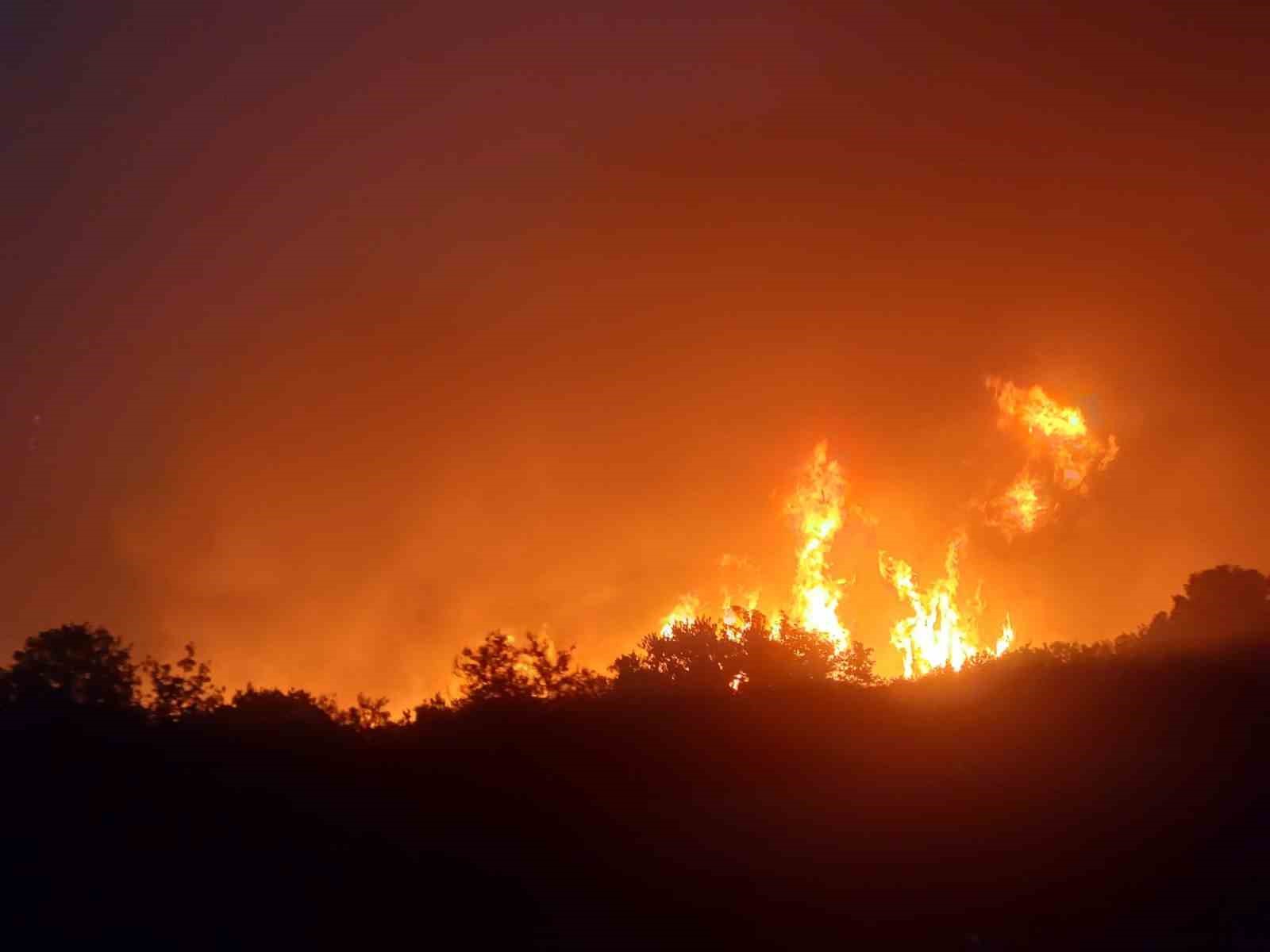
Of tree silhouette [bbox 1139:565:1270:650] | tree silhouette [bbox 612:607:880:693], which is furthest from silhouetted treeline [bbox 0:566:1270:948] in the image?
tree silhouette [bbox 1139:565:1270:650]

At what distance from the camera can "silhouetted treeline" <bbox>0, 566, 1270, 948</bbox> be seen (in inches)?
720

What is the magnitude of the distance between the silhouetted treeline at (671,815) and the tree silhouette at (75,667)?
18.9 ft

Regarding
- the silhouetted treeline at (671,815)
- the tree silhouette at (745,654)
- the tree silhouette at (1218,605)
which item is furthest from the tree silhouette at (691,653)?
the silhouetted treeline at (671,815)

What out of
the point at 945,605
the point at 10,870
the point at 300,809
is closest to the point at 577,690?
the point at 300,809

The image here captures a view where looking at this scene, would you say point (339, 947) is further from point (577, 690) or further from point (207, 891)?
point (577, 690)

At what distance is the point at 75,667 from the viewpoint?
35.0 metres

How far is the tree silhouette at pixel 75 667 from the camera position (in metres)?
31.5

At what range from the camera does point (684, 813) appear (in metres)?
21.0

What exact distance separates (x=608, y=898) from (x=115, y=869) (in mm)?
8738

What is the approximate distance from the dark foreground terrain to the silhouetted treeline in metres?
0.06

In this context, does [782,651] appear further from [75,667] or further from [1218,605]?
[75,667]

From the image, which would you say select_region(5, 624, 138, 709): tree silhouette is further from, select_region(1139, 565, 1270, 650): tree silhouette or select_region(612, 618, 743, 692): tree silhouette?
select_region(1139, 565, 1270, 650): tree silhouette

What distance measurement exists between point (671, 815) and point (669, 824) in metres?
0.33

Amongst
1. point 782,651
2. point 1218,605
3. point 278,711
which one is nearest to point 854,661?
point 782,651
